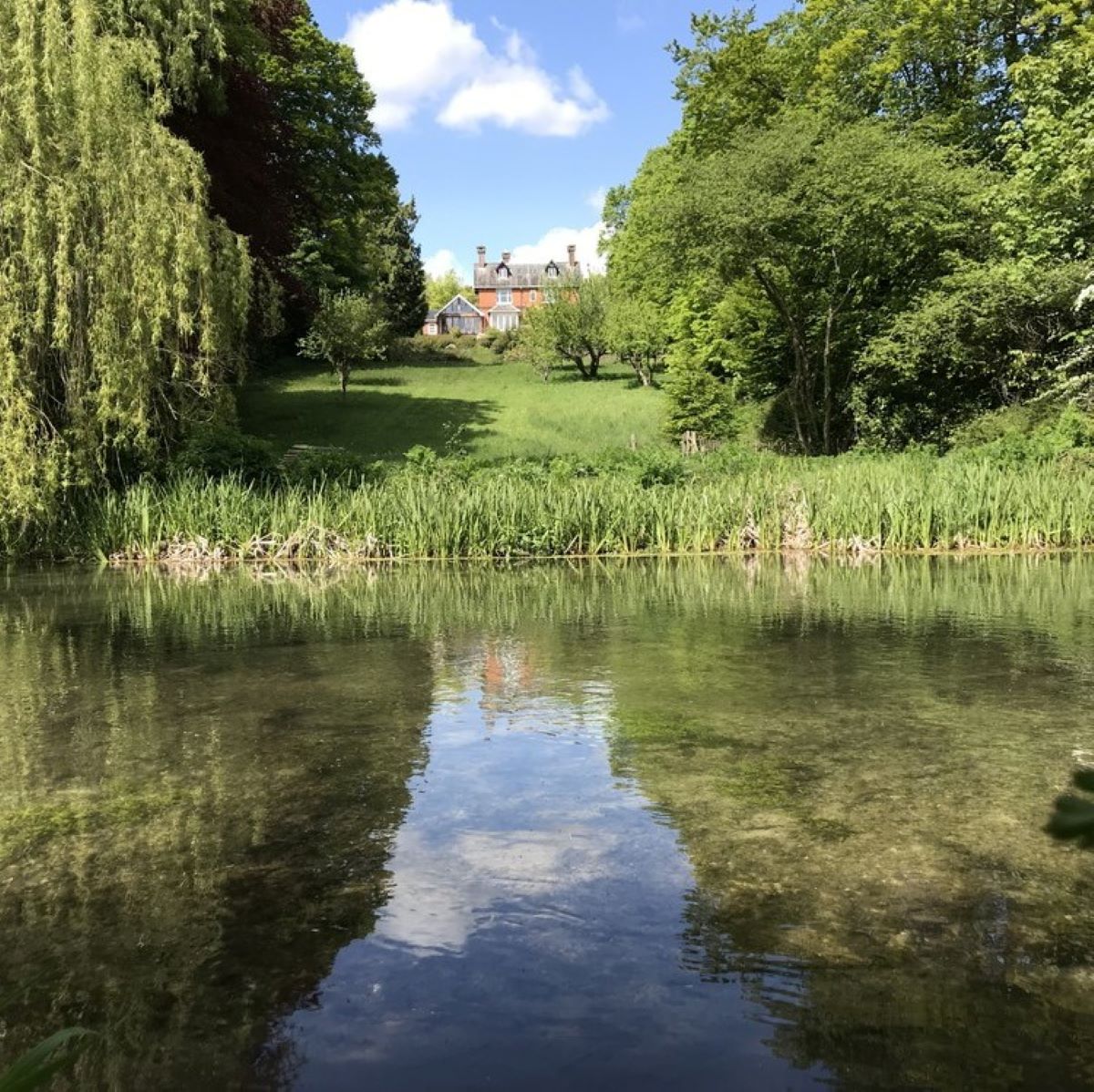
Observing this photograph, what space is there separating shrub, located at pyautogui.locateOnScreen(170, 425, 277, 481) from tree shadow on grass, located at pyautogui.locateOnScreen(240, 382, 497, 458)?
7.27 meters

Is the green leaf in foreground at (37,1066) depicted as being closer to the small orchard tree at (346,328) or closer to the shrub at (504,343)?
the small orchard tree at (346,328)

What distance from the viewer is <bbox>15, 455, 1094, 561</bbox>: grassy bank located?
1336 centimetres

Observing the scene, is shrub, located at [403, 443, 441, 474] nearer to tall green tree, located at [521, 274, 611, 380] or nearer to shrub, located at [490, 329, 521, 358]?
tall green tree, located at [521, 274, 611, 380]

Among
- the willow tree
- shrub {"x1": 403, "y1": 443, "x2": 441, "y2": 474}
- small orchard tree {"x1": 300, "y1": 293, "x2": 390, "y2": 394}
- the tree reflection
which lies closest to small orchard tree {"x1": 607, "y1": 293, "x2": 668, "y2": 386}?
small orchard tree {"x1": 300, "y1": 293, "x2": 390, "y2": 394}

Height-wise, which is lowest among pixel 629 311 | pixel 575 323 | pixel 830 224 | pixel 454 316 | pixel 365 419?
pixel 365 419

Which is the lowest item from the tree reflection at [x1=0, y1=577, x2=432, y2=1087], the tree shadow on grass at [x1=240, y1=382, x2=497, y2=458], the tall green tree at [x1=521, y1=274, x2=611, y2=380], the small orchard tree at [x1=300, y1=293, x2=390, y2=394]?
the tree reflection at [x1=0, y1=577, x2=432, y2=1087]

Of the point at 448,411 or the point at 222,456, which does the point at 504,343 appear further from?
the point at 222,456

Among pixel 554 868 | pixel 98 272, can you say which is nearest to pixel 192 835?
pixel 554 868

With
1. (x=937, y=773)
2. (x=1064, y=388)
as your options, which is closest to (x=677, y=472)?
(x=1064, y=388)

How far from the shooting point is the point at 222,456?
15453 millimetres

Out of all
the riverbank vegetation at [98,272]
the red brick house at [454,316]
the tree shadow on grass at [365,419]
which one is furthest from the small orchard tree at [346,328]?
the red brick house at [454,316]

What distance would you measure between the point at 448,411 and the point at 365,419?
10.6 ft

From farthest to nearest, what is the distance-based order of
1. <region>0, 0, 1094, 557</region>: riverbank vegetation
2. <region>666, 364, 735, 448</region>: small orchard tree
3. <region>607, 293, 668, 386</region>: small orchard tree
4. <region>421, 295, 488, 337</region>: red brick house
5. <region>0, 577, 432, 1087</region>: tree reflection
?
<region>421, 295, 488, 337</region>: red brick house
<region>607, 293, 668, 386</region>: small orchard tree
<region>666, 364, 735, 448</region>: small orchard tree
<region>0, 0, 1094, 557</region>: riverbank vegetation
<region>0, 577, 432, 1087</region>: tree reflection

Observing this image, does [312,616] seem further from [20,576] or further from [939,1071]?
[939,1071]
